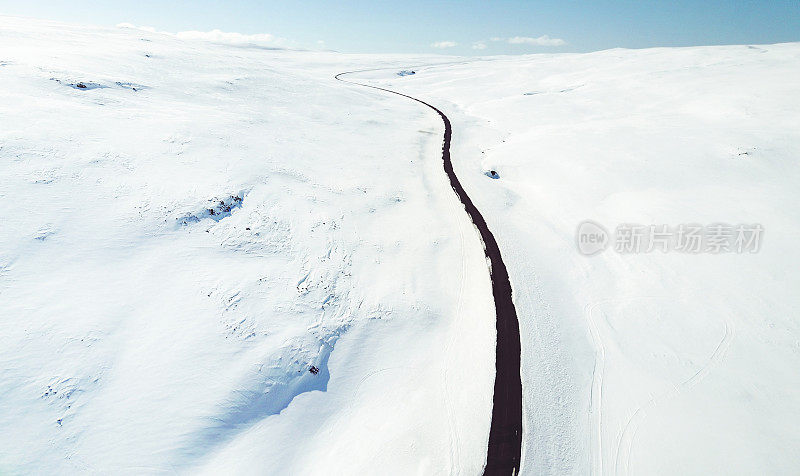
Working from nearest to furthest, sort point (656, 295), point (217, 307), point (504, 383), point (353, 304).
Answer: point (504, 383)
point (217, 307)
point (353, 304)
point (656, 295)

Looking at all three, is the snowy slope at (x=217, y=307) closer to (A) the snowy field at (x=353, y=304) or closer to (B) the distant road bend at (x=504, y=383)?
(A) the snowy field at (x=353, y=304)

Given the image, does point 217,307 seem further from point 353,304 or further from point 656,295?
point 656,295

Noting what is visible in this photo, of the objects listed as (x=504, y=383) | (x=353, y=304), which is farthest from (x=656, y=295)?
(x=353, y=304)

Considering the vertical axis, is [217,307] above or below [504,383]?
above

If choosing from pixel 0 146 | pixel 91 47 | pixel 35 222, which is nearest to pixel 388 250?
pixel 35 222

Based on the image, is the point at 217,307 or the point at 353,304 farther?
the point at 353,304

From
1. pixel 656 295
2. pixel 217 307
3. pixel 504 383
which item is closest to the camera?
pixel 504 383

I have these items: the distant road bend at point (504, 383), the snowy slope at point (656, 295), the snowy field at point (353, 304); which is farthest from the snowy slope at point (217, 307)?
the snowy slope at point (656, 295)
